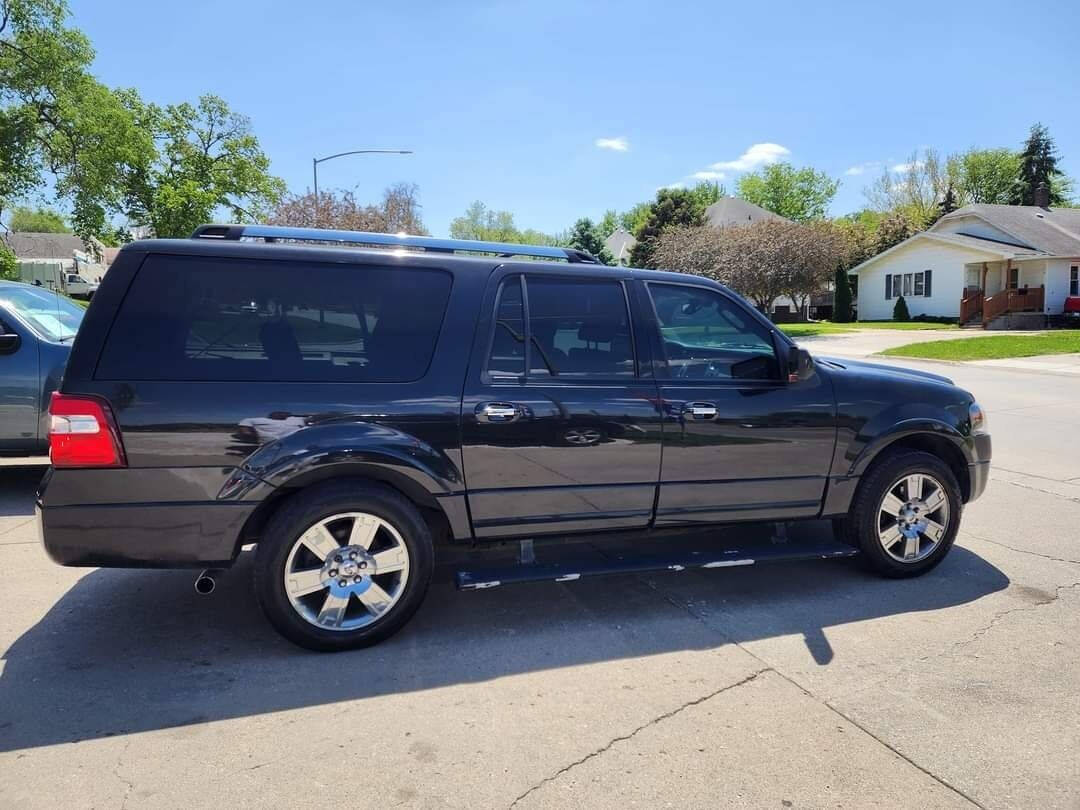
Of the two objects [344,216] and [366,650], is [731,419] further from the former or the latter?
[344,216]

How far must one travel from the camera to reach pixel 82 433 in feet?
10.7

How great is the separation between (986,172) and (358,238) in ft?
264

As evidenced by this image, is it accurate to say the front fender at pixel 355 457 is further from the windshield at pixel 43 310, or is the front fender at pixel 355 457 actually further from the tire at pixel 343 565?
the windshield at pixel 43 310

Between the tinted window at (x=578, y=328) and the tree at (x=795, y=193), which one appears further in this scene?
the tree at (x=795, y=193)

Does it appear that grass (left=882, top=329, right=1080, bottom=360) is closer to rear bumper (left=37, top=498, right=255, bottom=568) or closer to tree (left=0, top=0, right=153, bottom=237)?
rear bumper (left=37, top=498, right=255, bottom=568)

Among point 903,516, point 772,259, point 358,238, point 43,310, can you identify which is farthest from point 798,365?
point 772,259

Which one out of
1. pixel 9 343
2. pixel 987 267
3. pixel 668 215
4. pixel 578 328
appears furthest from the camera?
pixel 668 215

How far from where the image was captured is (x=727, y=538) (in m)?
5.11

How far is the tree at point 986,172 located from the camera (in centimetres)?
6894

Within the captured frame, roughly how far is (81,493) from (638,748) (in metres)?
2.56

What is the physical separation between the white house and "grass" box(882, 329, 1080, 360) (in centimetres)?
1049

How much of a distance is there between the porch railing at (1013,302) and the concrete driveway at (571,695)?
115 ft

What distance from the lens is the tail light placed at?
3.25m

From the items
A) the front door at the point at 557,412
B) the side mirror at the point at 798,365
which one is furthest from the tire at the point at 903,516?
the front door at the point at 557,412
